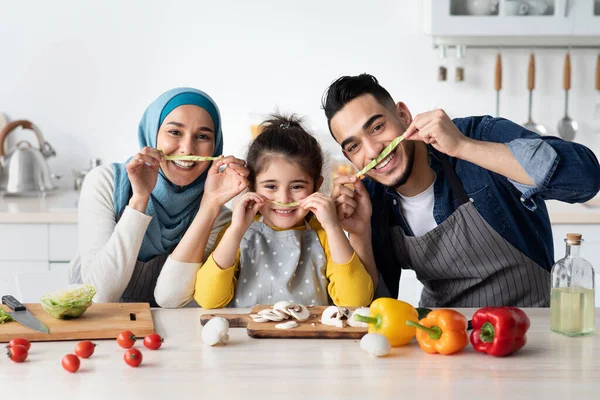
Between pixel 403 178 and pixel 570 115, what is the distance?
7.05 feet

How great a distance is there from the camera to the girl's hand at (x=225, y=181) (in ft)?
6.98

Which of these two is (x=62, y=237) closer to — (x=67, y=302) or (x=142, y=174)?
(x=142, y=174)

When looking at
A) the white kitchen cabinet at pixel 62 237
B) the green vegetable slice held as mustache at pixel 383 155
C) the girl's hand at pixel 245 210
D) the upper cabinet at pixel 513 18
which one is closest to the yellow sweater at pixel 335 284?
the girl's hand at pixel 245 210

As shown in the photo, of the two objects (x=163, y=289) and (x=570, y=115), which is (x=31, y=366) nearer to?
(x=163, y=289)

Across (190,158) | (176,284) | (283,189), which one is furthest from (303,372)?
(190,158)

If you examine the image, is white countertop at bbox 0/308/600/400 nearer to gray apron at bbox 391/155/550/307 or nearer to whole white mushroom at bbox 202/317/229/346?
whole white mushroom at bbox 202/317/229/346

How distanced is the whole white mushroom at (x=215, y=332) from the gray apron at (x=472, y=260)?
0.74 m

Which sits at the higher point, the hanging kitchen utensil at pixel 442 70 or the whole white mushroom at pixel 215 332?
the hanging kitchen utensil at pixel 442 70

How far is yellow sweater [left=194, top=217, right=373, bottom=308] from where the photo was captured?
6.60 ft

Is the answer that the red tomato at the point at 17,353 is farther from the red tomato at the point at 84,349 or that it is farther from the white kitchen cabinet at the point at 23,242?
the white kitchen cabinet at the point at 23,242

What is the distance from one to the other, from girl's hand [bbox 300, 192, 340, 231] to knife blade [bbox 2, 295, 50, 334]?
0.73 meters

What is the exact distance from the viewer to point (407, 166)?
7.02 feet

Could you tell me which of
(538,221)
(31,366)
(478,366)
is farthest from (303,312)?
(538,221)

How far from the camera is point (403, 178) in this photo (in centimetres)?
214
